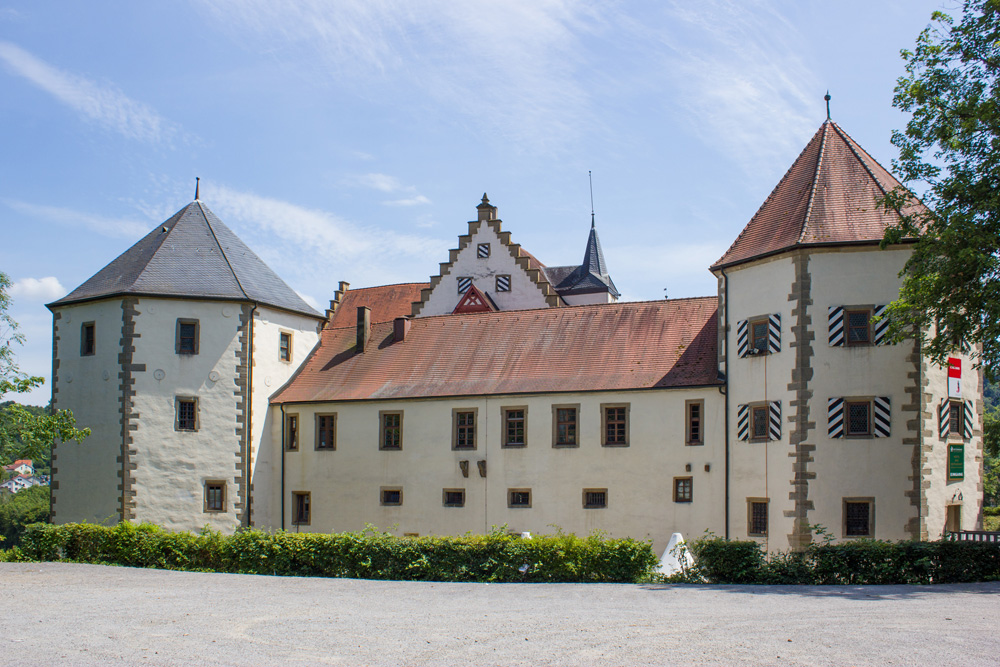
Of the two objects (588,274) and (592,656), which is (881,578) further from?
(588,274)

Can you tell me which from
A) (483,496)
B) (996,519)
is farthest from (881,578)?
(996,519)

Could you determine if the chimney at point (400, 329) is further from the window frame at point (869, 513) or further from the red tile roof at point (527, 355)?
the window frame at point (869, 513)

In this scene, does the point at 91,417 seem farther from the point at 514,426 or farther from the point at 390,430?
the point at 514,426

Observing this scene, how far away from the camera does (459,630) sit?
1295 cm

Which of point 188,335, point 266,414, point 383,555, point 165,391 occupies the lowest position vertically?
point 383,555

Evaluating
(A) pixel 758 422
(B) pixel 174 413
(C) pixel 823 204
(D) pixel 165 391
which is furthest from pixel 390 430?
(C) pixel 823 204

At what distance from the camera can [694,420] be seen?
27500 millimetres

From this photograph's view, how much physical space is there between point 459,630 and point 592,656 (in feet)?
7.65

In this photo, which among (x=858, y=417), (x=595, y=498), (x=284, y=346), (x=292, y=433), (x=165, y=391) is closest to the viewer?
(x=858, y=417)

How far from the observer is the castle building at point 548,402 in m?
24.4

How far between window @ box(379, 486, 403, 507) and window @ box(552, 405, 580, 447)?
5164mm

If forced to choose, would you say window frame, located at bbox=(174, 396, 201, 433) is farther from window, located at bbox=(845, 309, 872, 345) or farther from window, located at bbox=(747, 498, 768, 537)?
window, located at bbox=(845, 309, 872, 345)

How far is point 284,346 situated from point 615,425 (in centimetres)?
1184

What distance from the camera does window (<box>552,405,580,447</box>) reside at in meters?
28.8
